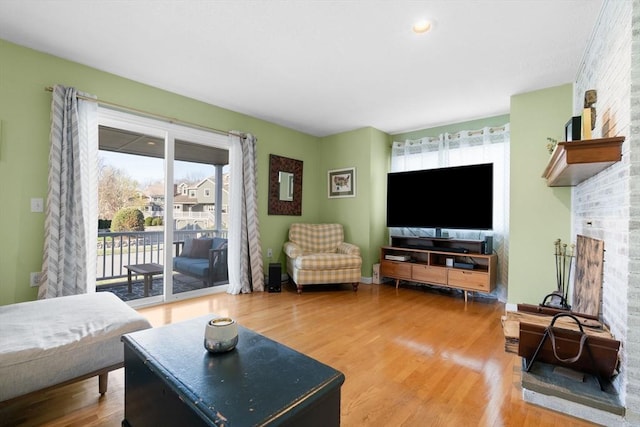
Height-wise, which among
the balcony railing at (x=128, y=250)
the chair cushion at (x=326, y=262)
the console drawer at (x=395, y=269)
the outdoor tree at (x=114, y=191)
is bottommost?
the console drawer at (x=395, y=269)

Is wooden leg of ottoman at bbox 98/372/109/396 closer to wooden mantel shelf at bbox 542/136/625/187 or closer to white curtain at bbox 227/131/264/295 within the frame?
white curtain at bbox 227/131/264/295

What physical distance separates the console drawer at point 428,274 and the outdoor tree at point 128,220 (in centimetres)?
349

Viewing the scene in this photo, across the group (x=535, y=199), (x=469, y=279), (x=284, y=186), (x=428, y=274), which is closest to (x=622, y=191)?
(x=535, y=199)

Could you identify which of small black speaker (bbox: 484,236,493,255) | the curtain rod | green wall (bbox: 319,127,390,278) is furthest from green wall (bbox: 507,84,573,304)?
the curtain rod

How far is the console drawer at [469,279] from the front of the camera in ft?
11.4

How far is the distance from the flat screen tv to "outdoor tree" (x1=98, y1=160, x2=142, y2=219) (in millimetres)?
3372

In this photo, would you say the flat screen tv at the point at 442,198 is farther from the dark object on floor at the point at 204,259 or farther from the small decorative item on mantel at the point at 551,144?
the dark object on floor at the point at 204,259

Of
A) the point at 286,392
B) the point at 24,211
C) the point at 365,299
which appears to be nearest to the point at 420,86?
the point at 365,299

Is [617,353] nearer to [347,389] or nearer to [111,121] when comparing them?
[347,389]

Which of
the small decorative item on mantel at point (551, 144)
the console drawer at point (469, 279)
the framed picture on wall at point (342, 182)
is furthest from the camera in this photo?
the framed picture on wall at point (342, 182)

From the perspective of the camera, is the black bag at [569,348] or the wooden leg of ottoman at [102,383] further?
the wooden leg of ottoman at [102,383]

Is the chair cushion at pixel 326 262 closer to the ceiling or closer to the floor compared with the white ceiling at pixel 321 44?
closer to the floor

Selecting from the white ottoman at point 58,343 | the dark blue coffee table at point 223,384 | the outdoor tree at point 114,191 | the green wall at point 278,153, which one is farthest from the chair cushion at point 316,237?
the dark blue coffee table at point 223,384

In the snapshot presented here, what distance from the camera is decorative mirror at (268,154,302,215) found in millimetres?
4402
